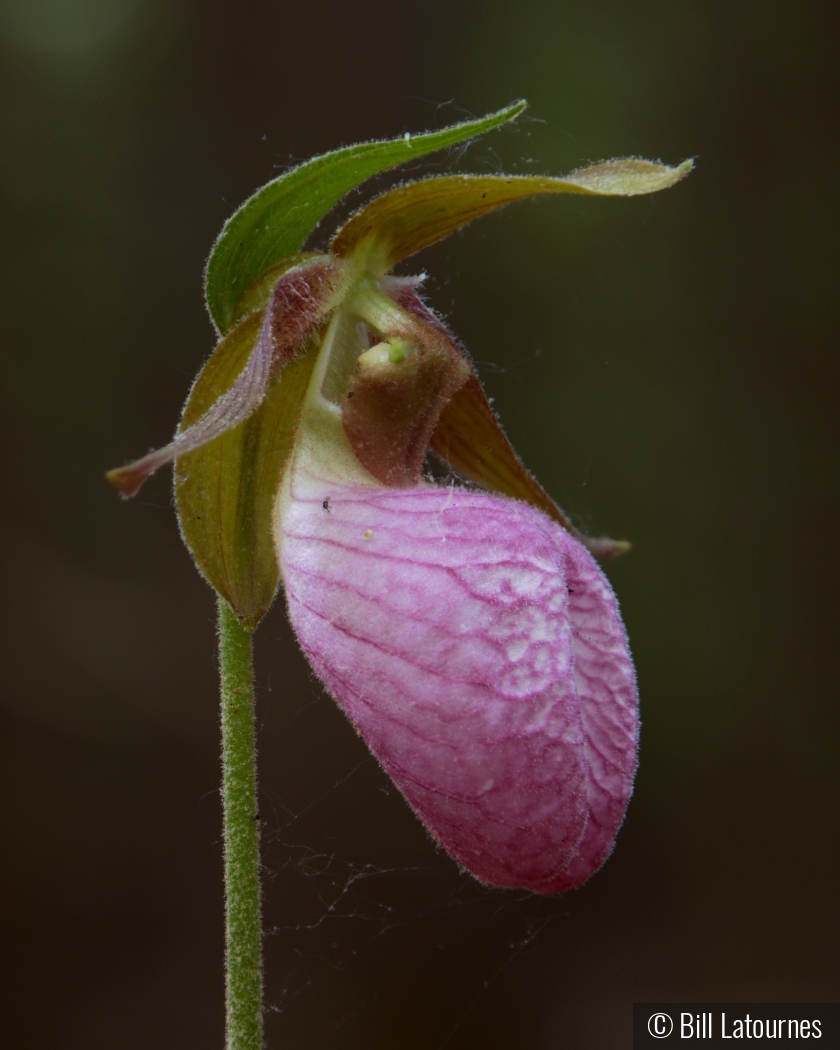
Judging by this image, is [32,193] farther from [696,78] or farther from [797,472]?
[797,472]

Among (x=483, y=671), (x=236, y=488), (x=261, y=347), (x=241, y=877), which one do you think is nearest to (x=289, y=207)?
(x=261, y=347)

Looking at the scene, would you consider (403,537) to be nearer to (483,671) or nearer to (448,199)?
(483,671)

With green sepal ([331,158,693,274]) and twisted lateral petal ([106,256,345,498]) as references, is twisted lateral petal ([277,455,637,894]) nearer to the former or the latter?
twisted lateral petal ([106,256,345,498])

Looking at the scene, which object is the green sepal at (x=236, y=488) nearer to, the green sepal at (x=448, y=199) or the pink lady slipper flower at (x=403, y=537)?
the pink lady slipper flower at (x=403, y=537)

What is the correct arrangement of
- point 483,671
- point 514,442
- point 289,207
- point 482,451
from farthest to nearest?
point 514,442 < point 482,451 < point 289,207 < point 483,671

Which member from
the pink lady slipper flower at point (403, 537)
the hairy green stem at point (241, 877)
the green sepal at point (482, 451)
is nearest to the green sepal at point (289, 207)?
the pink lady slipper flower at point (403, 537)

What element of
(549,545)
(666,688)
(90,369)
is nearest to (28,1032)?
(90,369)
